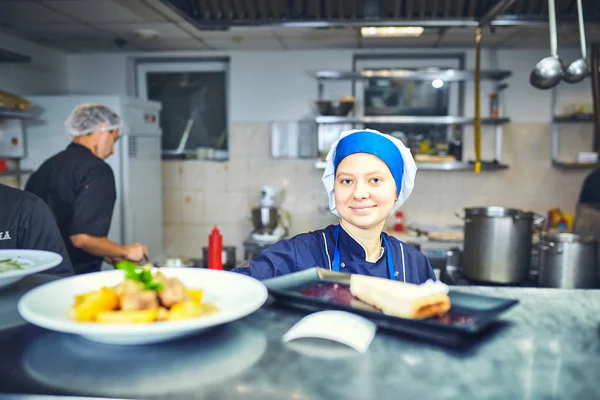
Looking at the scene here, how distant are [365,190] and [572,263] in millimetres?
1432

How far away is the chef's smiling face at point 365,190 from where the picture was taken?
1428mm

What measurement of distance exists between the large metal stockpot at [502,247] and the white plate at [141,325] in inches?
73.1

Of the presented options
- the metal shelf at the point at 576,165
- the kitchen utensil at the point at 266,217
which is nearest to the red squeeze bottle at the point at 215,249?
the kitchen utensil at the point at 266,217

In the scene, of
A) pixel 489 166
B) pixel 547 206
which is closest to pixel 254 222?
pixel 489 166

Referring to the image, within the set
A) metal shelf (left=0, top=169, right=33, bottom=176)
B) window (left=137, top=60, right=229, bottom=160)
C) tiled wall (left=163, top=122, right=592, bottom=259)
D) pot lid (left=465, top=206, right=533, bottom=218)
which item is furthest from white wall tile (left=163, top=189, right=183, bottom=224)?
pot lid (left=465, top=206, right=533, bottom=218)

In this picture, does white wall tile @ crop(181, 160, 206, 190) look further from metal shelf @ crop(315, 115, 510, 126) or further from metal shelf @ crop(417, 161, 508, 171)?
metal shelf @ crop(417, 161, 508, 171)

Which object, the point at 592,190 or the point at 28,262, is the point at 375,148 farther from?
the point at 592,190

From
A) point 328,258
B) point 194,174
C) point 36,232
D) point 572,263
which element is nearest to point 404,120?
point 194,174

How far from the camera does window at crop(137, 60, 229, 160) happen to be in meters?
5.28

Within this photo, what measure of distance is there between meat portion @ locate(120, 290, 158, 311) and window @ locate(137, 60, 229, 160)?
451 centimetres

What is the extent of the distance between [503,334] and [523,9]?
143 cm

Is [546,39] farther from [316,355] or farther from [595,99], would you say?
[316,355]

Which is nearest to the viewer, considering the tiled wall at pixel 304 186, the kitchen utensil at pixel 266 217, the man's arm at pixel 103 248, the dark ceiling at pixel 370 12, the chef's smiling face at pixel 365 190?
the chef's smiling face at pixel 365 190

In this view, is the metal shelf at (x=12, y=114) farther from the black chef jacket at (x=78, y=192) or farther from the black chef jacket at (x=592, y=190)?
the black chef jacket at (x=592, y=190)
